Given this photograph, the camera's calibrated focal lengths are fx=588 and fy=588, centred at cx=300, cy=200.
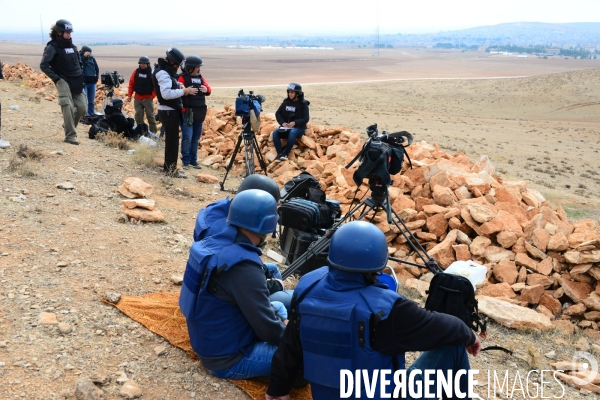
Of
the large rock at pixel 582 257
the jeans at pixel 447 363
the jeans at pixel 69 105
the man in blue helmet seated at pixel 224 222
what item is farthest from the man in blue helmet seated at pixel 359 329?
the jeans at pixel 69 105

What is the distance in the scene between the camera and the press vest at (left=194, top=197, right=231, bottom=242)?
371cm

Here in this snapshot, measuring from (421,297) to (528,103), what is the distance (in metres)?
36.6

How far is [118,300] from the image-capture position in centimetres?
445

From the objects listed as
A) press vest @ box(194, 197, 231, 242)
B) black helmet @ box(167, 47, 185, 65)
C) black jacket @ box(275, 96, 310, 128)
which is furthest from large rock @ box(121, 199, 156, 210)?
black jacket @ box(275, 96, 310, 128)

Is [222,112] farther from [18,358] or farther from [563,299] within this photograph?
[18,358]

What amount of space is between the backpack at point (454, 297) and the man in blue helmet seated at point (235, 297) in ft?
3.14

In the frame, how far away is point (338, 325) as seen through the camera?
8.95 feet

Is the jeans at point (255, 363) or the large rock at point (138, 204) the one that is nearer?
the jeans at point (255, 363)

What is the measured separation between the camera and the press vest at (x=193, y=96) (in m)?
9.00

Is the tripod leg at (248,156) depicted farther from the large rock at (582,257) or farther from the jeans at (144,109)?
the large rock at (582,257)

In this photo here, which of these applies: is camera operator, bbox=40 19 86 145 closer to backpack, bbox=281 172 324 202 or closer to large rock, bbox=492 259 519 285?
backpack, bbox=281 172 324 202

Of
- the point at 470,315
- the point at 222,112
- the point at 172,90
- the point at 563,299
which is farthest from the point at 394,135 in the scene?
the point at 222,112

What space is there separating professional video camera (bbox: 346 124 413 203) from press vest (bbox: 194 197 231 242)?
159 cm

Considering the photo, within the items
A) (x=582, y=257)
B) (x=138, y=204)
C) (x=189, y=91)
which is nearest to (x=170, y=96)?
(x=189, y=91)
